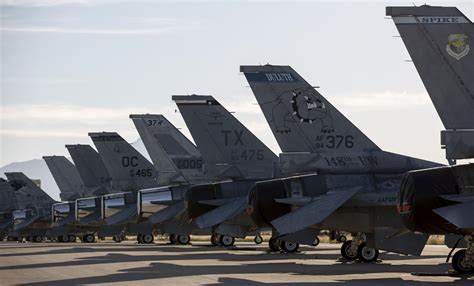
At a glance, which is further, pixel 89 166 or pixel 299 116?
pixel 89 166

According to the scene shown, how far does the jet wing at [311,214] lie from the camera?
97.5ft

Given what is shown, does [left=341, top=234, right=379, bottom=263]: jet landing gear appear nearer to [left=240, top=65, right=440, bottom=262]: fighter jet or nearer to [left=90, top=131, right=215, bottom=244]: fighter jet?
[left=240, top=65, right=440, bottom=262]: fighter jet

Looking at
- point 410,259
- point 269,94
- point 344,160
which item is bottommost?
point 410,259

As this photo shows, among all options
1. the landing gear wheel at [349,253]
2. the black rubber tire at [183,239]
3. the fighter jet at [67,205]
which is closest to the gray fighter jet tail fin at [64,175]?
the fighter jet at [67,205]

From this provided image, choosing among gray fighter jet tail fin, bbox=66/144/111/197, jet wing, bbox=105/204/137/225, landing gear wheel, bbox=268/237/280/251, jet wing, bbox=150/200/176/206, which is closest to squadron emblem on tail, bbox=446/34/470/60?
landing gear wheel, bbox=268/237/280/251

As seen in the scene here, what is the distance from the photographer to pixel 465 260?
993 inches

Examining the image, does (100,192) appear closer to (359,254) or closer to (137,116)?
(137,116)

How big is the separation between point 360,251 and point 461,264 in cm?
746

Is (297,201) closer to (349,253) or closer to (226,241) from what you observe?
(349,253)

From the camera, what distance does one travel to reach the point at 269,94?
115 feet

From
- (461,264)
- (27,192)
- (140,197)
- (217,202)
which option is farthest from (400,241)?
(27,192)

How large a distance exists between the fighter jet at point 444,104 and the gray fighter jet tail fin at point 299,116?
355 inches

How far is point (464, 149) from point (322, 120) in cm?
1055

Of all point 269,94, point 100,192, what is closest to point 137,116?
point 100,192
